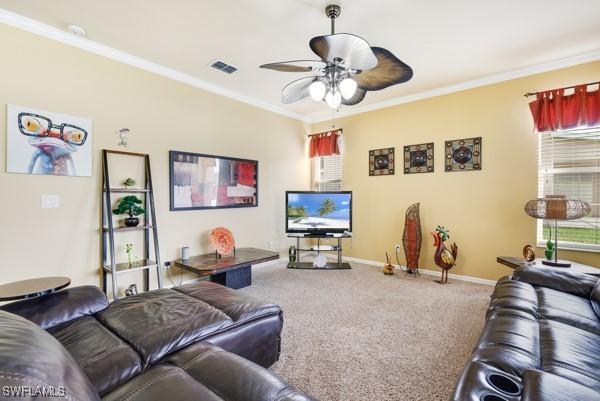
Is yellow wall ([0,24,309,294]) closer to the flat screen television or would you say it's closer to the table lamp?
the flat screen television

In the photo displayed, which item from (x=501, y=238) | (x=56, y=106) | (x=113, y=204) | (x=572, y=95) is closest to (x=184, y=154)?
(x=113, y=204)

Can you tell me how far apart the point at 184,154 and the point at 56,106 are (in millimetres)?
1316

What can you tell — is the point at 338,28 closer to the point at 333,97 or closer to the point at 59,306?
the point at 333,97

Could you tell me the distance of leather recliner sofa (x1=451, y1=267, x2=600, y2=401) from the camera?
1.03 m

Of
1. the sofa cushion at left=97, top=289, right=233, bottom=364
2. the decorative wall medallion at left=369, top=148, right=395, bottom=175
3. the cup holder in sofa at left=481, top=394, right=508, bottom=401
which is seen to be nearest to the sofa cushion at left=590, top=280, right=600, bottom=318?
the cup holder in sofa at left=481, top=394, right=508, bottom=401

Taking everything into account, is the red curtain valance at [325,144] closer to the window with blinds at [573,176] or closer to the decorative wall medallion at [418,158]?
the decorative wall medallion at [418,158]

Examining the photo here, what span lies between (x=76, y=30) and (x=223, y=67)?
4.65ft

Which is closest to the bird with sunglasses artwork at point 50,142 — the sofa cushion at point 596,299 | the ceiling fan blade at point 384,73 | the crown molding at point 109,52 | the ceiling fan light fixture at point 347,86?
the crown molding at point 109,52

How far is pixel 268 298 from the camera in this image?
3324 millimetres

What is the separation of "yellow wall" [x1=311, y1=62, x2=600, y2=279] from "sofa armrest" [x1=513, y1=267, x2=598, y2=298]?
4.52 ft

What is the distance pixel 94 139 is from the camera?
9.66 feet

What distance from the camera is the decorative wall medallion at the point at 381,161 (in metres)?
4.63

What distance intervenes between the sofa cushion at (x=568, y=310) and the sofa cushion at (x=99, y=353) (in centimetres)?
232

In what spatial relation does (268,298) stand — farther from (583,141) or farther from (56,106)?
(583,141)
